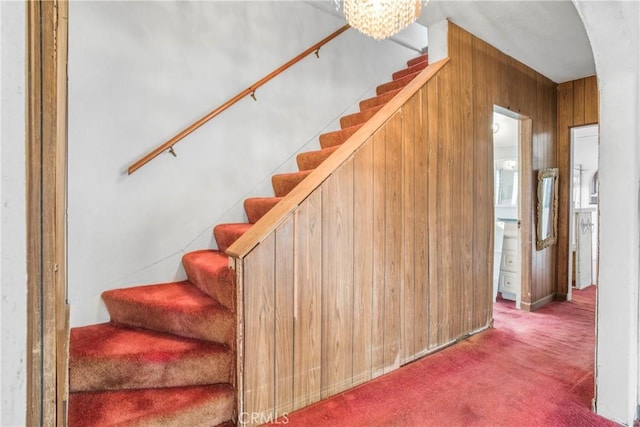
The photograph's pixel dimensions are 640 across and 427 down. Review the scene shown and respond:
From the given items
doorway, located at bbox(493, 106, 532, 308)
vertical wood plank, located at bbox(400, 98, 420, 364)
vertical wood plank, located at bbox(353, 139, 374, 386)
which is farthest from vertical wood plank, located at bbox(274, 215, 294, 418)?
doorway, located at bbox(493, 106, 532, 308)

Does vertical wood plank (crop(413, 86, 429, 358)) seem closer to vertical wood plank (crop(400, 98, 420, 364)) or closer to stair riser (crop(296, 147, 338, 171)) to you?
vertical wood plank (crop(400, 98, 420, 364))

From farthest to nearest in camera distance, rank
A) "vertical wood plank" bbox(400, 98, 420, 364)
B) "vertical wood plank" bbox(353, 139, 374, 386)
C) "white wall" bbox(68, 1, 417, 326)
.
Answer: "vertical wood plank" bbox(400, 98, 420, 364), "white wall" bbox(68, 1, 417, 326), "vertical wood plank" bbox(353, 139, 374, 386)

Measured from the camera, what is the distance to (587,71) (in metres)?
3.64

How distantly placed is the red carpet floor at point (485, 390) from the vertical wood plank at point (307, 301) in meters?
0.15

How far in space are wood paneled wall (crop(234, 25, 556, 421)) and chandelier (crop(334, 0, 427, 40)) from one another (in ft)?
1.64

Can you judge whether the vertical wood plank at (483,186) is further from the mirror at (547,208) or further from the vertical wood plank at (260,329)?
the vertical wood plank at (260,329)

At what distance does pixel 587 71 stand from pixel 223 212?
162 inches

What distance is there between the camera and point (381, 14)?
231 centimetres

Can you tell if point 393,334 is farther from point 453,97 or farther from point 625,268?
point 453,97

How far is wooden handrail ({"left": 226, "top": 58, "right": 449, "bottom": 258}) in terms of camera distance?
1668mm

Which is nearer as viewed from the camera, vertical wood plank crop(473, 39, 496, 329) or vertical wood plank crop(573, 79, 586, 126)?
vertical wood plank crop(473, 39, 496, 329)

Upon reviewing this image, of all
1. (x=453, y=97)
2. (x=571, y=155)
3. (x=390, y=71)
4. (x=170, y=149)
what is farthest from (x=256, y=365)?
(x=571, y=155)

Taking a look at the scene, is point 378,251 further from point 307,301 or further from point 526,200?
point 526,200

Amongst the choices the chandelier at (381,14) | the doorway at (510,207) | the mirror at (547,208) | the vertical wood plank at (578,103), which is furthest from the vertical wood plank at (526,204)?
the chandelier at (381,14)
